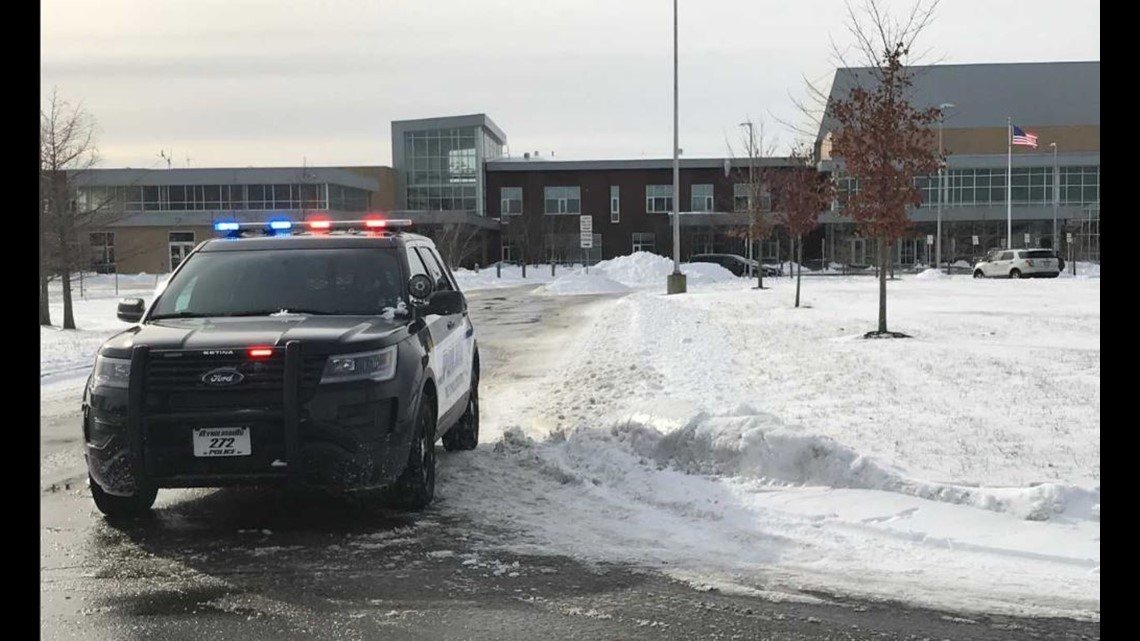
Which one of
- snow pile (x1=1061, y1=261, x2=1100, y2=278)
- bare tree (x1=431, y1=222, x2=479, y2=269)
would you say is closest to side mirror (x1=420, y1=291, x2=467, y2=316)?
bare tree (x1=431, y1=222, x2=479, y2=269)

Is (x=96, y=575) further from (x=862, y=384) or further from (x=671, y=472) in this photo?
(x=862, y=384)

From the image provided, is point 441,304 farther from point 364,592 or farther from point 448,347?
point 364,592

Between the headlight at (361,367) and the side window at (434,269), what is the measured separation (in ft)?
6.69

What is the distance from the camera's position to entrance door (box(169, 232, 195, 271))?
216ft

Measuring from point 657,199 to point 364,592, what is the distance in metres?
71.9

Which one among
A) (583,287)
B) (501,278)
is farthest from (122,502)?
(501,278)

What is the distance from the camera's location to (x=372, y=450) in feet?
18.7

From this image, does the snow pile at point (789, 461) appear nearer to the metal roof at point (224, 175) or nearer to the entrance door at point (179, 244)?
the metal roof at point (224, 175)

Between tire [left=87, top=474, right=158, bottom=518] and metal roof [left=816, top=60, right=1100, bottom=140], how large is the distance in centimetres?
7923

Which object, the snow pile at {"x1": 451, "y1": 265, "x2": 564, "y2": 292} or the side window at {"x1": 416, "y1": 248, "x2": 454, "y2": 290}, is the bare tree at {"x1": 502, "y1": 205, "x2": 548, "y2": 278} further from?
the side window at {"x1": 416, "y1": 248, "x2": 454, "y2": 290}

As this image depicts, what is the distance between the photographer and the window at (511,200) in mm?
76938

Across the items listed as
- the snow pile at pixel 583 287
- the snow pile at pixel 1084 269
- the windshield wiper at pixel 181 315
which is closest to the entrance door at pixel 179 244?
the snow pile at pixel 583 287
